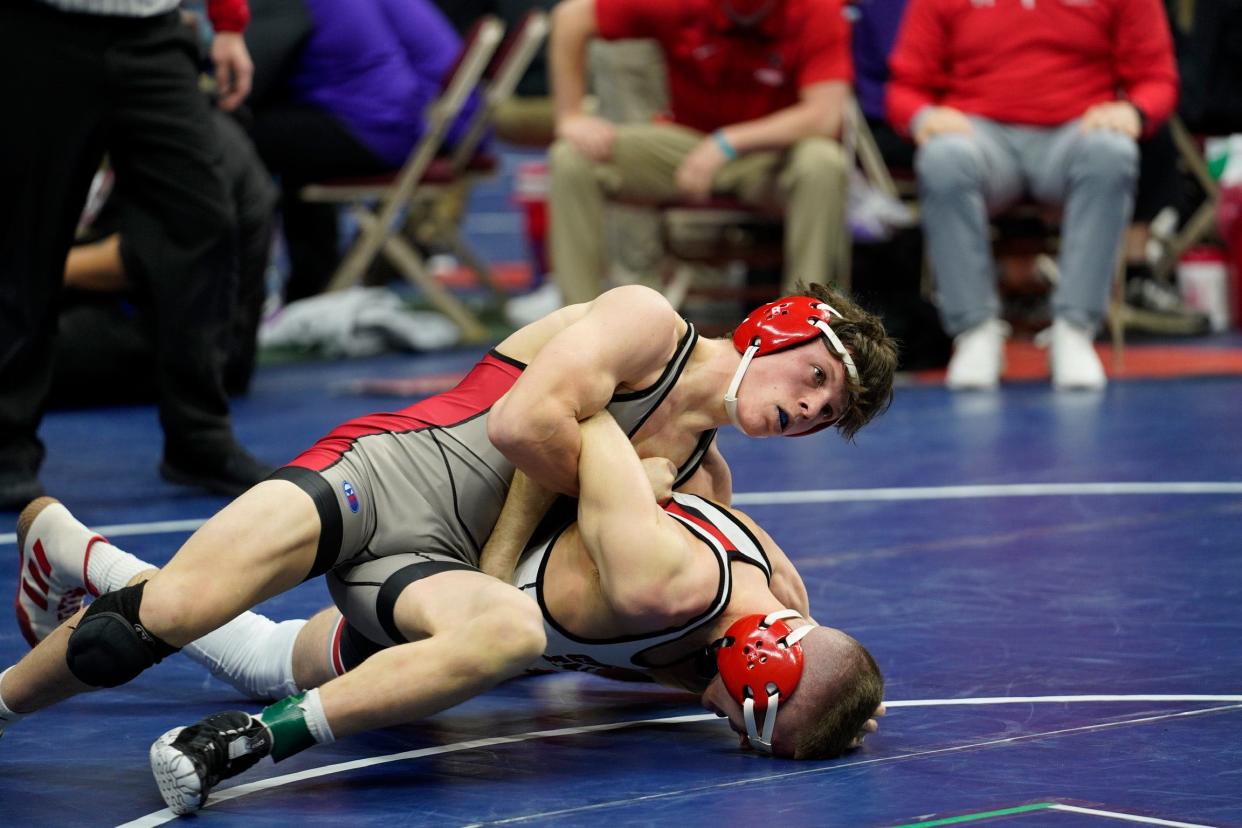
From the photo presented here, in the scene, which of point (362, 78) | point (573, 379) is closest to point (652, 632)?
point (573, 379)

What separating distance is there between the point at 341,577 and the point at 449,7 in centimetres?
801

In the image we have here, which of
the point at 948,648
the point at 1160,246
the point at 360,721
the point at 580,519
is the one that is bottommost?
the point at 1160,246

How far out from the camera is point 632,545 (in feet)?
9.80

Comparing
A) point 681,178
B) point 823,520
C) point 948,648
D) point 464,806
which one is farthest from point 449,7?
point 464,806

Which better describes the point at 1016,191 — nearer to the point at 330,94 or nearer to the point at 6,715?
the point at 330,94

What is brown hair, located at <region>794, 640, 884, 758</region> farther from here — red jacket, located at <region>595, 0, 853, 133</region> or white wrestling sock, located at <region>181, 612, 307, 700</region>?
red jacket, located at <region>595, 0, 853, 133</region>

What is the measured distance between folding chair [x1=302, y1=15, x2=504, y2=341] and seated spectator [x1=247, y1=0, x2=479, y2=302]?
2.9 inches

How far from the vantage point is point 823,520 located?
4.88 metres

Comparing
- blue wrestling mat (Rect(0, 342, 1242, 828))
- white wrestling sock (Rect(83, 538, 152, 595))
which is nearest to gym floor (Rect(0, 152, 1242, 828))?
blue wrestling mat (Rect(0, 342, 1242, 828))

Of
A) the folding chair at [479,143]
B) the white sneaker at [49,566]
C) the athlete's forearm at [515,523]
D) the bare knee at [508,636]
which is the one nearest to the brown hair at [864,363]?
the athlete's forearm at [515,523]

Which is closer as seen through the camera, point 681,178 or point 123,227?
point 123,227

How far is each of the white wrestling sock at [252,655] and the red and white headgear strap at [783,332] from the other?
898 mm

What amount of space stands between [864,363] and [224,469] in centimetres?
250

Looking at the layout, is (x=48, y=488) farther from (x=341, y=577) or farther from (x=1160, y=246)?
(x=1160, y=246)
